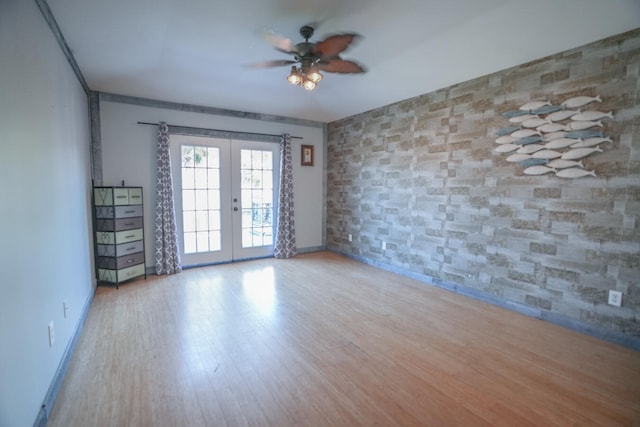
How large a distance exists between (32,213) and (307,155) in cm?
445

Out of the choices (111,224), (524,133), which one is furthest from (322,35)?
(111,224)

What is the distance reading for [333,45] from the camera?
249 centimetres

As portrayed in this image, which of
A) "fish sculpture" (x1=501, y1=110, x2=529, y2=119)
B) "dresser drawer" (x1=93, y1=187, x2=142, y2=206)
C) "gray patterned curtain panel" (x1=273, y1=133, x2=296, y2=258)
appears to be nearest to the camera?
"fish sculpture" (x1=501, y1=110, x2=529, y2=119)

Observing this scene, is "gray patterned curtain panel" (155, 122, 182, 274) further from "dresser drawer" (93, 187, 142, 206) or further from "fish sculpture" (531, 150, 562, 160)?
"fish sculpture" (531, 150, 562, 160)

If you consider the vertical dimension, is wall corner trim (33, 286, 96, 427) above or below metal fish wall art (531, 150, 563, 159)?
below

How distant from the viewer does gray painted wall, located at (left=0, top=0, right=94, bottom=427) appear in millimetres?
1422

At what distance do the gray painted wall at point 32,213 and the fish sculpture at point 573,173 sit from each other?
13.3 feet

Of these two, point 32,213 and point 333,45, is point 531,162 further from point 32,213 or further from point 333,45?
point 32,213

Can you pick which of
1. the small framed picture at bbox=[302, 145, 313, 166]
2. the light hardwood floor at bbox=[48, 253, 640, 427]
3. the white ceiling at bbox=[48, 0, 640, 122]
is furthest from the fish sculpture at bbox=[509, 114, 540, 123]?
the small framed picture at bbox=[302, 145, 313, 166]

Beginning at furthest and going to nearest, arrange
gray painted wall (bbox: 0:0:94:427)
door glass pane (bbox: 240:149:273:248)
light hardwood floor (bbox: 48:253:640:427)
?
door glass pane (bbox: 240:149:273:248) < light hardwood floor (bbox: 48:253:640:427) < gray painted wall (bbox: 0:0:94:427)

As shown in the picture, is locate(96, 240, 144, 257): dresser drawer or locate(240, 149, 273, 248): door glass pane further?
locate(240, 149, 273, 248): door glass pane

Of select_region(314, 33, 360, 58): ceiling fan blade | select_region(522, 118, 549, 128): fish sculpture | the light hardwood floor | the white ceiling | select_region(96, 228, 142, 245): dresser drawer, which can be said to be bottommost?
the light hardwood floor

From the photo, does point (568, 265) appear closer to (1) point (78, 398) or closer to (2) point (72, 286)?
(1) point (78, 398)

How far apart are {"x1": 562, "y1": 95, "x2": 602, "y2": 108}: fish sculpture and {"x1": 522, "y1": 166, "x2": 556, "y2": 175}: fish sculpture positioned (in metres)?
0.58
